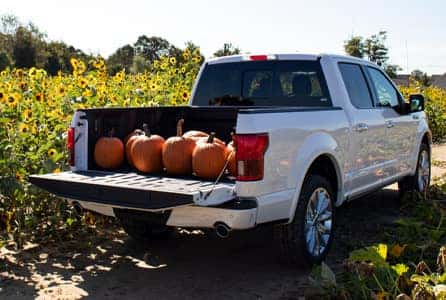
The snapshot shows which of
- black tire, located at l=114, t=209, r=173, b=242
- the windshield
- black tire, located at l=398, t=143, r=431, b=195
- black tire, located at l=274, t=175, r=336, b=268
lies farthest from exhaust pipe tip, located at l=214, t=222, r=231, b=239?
black tire, located at l=398, t=143, r=431, b=195

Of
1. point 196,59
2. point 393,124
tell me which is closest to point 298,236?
point 393,124

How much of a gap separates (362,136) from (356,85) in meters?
0.62

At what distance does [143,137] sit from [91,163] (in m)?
0.51

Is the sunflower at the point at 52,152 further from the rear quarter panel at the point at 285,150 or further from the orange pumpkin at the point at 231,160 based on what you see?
the rear quarter panel at the point at 285,150

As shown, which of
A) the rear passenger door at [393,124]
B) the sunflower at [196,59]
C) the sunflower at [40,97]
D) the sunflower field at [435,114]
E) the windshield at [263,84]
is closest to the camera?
the windshield at [263,84]

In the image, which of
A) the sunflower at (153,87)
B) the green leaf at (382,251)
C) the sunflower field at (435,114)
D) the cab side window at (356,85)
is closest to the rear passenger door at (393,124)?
the cab side window at (356,85)

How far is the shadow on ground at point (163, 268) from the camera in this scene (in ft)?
15.1

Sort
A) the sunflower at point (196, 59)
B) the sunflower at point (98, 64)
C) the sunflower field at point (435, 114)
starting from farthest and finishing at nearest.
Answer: the sunflower field at point (435, 114)
the sunflower at point (196, 59)
the sunflower at point (98, 64)

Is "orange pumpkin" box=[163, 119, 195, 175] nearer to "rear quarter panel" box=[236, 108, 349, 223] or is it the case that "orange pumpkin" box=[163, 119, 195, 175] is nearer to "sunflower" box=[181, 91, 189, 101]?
"rear quarter panel" box=[236, 108, 349, 223]

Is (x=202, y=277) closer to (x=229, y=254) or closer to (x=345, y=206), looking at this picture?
(x=229, y=254)

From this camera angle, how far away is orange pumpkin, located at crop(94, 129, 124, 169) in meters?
5.07

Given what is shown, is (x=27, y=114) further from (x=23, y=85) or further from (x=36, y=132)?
(x=23, y=85)

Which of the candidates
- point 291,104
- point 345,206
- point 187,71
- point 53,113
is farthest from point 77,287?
point 187,71

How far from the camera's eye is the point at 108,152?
507cm
